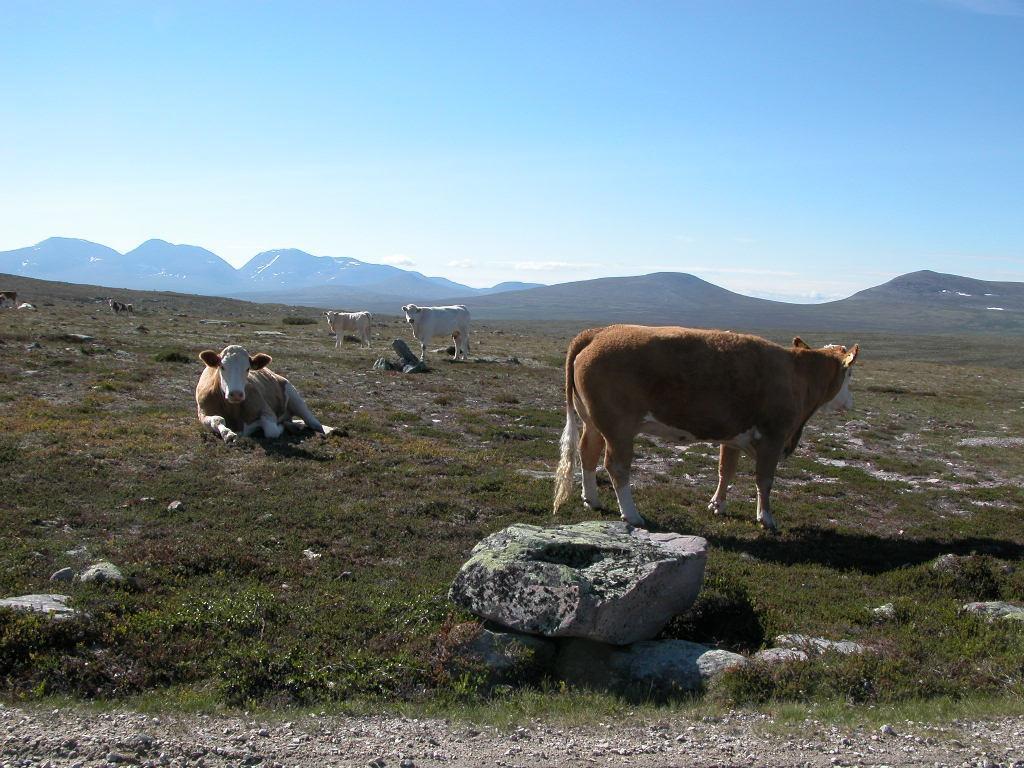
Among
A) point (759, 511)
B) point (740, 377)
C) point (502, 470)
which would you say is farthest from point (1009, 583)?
point (502, 470)

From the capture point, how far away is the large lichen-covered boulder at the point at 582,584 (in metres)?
7.41

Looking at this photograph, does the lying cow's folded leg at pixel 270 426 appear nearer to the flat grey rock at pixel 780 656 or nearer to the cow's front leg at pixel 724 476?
the cow's front leg at pixel 724 476

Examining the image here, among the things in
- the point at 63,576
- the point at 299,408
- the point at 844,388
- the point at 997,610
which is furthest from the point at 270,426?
the point at 997,610

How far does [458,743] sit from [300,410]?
11980 mm

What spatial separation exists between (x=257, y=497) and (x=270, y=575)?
9.67ft

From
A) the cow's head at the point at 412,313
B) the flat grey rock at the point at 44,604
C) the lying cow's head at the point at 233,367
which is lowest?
the flat grey rock at the point at 44,604

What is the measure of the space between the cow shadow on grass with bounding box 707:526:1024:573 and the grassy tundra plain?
51 mm

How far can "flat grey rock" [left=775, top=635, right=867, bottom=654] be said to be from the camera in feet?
24.8

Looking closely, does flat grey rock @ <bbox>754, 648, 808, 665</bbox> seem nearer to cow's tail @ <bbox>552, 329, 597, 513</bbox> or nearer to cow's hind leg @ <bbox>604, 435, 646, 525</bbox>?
cow's hind leg @ <bbox>604, 435, 646, 525</bbox>

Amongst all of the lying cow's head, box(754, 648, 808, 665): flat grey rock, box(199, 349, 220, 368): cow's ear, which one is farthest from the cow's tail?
box(199, 349, 220, 368): cow's ear

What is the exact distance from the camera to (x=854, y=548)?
37.4 feet

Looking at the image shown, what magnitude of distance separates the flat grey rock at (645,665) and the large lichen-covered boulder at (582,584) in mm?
174

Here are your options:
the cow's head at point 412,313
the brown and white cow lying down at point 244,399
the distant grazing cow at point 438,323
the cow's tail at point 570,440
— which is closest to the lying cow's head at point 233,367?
the brown and white cow lying down at point 244,399

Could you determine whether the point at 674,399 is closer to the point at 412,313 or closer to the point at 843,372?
the point at 843,372
